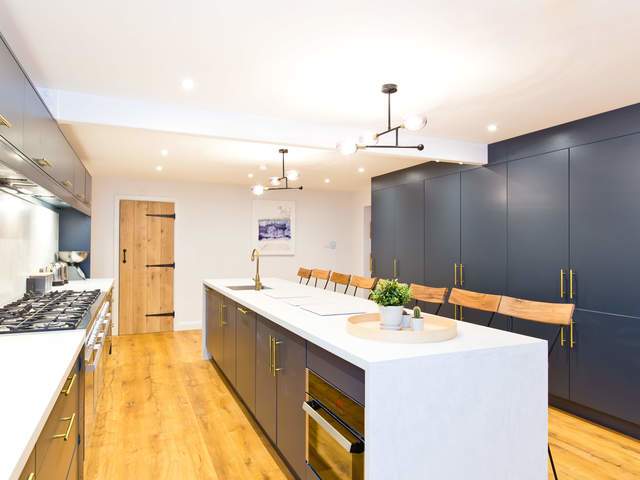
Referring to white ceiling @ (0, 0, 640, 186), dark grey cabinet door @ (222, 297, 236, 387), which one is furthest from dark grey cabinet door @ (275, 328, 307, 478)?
white ceiling @ (0, 0, 640, 186)

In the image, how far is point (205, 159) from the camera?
4875 mm

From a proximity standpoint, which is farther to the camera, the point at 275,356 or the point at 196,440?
the point at 196,440

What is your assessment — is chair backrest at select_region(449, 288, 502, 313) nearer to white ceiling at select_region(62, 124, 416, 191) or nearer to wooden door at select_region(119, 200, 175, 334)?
white ceiling at select_region(62, 124, 416, 191)

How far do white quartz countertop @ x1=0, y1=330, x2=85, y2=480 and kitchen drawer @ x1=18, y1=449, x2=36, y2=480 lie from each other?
0.06m

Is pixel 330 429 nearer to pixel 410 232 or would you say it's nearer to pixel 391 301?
pixel 391 301

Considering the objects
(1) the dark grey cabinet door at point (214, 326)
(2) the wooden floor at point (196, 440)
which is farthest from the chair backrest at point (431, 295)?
(1) the dark grey cabinet door at point (214, 326)

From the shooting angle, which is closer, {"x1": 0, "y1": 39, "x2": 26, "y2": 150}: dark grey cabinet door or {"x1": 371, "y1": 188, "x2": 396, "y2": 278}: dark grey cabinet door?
{"x1": 0, "y1": 39, "x2": 26, "y2": 150}: dark grey cabinet door

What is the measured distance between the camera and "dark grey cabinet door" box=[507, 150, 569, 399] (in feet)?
11.5

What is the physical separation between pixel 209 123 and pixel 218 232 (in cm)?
368

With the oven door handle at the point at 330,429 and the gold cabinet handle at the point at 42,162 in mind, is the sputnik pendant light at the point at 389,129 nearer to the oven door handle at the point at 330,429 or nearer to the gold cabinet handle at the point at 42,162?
the oven door handle at the point at 330,429

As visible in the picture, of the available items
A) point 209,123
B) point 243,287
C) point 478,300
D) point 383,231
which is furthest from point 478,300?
point 383,231

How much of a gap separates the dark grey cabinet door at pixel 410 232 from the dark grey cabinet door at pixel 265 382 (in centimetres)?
281

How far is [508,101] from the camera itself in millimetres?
3021

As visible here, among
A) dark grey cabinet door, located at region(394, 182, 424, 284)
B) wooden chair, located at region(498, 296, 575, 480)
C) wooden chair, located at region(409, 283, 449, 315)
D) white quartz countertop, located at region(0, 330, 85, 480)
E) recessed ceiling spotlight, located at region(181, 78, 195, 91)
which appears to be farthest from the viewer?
dark grey cabinet door, located at region(394, 182, 424, 284)
